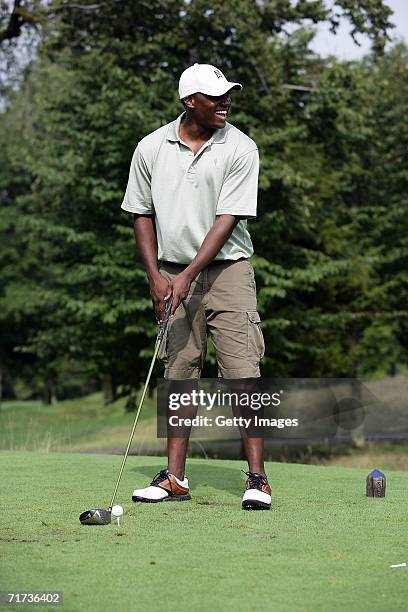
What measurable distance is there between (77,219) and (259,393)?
Answer: 17746mm

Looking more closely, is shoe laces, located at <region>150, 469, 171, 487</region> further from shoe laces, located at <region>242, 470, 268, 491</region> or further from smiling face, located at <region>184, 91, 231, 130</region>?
smiling face, located at <region>184, 91, 231, 130</region>

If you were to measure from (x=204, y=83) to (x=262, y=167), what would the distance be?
15.6 meters

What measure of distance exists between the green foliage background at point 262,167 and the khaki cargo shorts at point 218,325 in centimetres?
1453

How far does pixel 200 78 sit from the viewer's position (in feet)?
19.9

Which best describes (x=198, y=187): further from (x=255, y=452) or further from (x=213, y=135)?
(x=255, y=452)

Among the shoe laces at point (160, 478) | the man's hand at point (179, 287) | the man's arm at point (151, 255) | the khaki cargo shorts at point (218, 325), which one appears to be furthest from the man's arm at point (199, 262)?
the shoe laces at point (160, 478)

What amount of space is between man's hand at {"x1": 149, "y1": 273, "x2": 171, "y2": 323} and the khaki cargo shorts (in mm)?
172

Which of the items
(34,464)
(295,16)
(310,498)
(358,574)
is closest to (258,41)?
(295,16)

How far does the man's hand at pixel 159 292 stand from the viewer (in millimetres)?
6000

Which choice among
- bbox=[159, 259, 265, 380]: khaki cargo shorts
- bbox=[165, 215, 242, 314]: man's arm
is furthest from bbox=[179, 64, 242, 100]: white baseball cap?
bbox=[159, 259, 265, 380]: khaki cargo shorts

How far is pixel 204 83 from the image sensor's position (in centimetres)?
606

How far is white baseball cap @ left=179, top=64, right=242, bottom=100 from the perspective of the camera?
6.05m

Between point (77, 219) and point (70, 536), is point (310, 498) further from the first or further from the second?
point (77, 219)

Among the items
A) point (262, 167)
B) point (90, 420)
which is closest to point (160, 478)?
point (262, 167)
